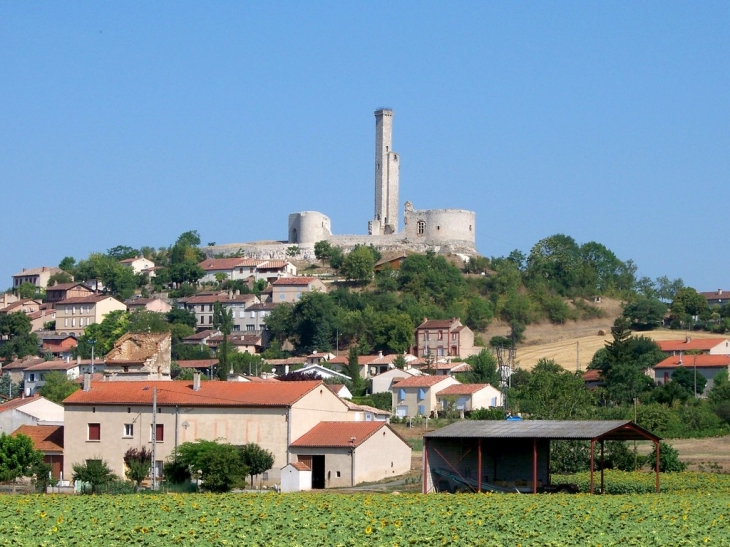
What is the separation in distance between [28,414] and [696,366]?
44228mm

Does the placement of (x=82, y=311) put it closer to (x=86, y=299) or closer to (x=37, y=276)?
(x=86, y=299)

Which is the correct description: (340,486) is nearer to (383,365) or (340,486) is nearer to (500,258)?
(383,365)

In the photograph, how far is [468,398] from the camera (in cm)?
7169

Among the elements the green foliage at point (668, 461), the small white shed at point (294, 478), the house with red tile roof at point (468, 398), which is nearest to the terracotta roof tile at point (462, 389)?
the house with red tile roof at point (468, 398)

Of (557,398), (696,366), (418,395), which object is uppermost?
(696,366)

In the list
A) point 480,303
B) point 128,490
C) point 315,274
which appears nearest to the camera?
point 128,490

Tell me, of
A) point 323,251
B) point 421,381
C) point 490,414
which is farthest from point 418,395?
point 323,251

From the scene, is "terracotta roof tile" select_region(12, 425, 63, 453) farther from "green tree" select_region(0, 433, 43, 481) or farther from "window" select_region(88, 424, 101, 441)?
"green tree" select_region(0, 433, 43, 481)

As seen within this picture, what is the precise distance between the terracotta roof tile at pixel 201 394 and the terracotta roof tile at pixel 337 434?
1.41 m

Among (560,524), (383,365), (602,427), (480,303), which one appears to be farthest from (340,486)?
(480,303)

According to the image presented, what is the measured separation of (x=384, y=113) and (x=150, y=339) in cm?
7048

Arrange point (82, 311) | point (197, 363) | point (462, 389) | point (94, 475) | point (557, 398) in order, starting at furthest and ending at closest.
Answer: point (82, 311) < point (197, 363) < point (462, 389) < point (557, 398) < point (94, 475)

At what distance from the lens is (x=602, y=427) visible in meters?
36.0

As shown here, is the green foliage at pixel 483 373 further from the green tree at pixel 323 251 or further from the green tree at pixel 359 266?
the green tree at pixel 323 251
